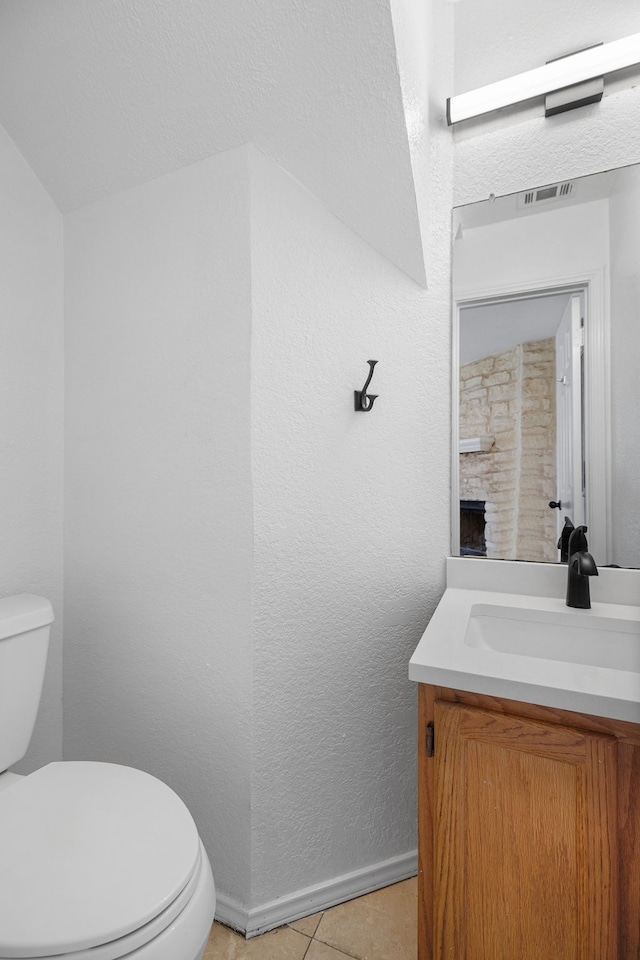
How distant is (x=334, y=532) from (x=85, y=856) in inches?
32.5

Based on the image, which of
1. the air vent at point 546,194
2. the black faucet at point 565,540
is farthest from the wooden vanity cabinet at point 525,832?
the air vent at point 546,194

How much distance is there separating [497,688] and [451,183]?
1397mm

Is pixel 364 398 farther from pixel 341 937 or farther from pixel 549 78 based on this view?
pixel 341 937

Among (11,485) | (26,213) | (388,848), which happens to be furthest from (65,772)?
(26,213)

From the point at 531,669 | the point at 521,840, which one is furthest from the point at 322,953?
the point at 531,669

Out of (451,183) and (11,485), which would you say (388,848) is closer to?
(11,485)

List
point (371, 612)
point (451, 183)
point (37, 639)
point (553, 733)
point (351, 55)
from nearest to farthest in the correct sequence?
point (553, 733), point (351, 55), point (37, 639), point (371, 612), point (451, 183)

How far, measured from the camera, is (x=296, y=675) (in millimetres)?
1320

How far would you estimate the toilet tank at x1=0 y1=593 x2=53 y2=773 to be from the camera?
47.0 inches

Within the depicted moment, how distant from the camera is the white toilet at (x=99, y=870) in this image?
74 cm

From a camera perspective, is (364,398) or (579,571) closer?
(579,571)

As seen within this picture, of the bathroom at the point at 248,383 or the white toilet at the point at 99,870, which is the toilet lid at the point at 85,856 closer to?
the white toilet at the point at 99,870

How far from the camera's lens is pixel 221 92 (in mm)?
1195

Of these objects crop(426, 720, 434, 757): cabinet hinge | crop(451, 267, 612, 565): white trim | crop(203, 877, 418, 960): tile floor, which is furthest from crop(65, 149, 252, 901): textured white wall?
crop(451, 267, 612, 565): white trim
